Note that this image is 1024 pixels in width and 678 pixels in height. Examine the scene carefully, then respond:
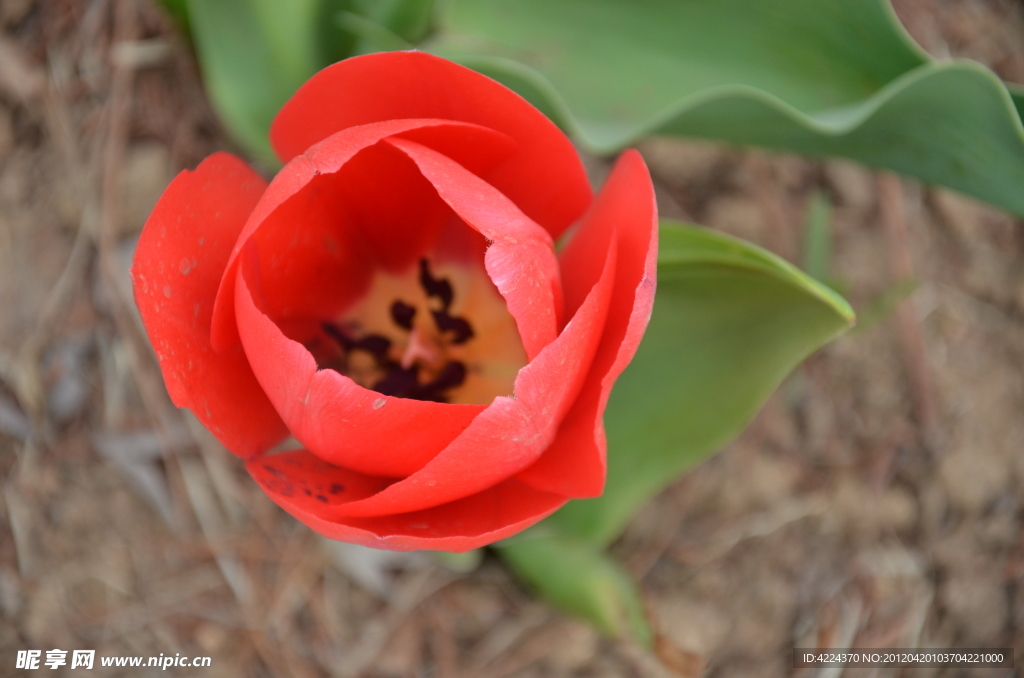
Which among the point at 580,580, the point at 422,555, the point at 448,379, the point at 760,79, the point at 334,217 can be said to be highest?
the point at 760,79

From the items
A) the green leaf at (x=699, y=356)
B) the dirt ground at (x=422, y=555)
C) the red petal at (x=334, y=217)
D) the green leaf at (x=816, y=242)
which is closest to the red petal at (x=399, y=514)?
the red petal at (x=334, y=217)

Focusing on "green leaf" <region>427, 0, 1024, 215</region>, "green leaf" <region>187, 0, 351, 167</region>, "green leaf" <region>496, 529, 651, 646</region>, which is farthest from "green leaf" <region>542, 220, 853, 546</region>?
"green leaf" <region>187, 0, 351, 167</region>

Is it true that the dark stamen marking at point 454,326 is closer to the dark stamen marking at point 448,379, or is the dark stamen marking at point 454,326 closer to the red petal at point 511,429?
the dark stamen marking at point 448,379

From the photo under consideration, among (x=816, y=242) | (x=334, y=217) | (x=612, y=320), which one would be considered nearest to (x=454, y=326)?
(x=334, y=217)

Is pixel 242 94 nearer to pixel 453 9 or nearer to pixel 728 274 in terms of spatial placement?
pixel 453 9

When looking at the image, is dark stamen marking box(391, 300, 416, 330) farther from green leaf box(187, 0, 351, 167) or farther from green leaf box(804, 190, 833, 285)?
green leaf box(804, 190, 833, 285)

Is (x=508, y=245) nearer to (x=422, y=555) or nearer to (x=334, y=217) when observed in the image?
(x=334, y=217)
